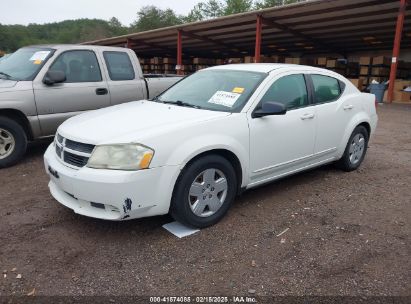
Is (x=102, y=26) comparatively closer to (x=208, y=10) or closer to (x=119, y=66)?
(x=208, y=10)

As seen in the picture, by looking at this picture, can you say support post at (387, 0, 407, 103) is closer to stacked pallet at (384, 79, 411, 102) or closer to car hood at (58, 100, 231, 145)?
stacked pallet at (384, 79, 411, 102)

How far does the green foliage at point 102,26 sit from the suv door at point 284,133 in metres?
47.6

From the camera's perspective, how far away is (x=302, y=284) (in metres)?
2.77

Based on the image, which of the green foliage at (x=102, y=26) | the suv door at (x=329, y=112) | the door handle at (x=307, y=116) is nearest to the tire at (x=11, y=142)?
the door handle at (x=307, y=116)

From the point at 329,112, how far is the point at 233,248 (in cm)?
244

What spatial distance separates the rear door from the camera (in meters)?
6.51

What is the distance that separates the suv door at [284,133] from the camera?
3.92 metres

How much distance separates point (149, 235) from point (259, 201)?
1.46 metres

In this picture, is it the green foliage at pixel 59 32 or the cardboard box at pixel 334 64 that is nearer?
the cardboard box at pixel 334 64

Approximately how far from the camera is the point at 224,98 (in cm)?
403

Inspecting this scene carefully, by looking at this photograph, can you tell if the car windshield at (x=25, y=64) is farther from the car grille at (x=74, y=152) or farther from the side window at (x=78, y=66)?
the car grille at (x=74, y=152)

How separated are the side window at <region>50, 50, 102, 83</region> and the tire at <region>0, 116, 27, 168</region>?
3.55 feet

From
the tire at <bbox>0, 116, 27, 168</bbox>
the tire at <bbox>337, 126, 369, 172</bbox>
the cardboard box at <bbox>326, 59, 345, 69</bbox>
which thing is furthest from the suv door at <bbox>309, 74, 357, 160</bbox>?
the cardboard box at <bbox>326, 59, 345, 69</bbox>

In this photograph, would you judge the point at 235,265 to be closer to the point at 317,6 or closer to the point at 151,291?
the point at 151,291
